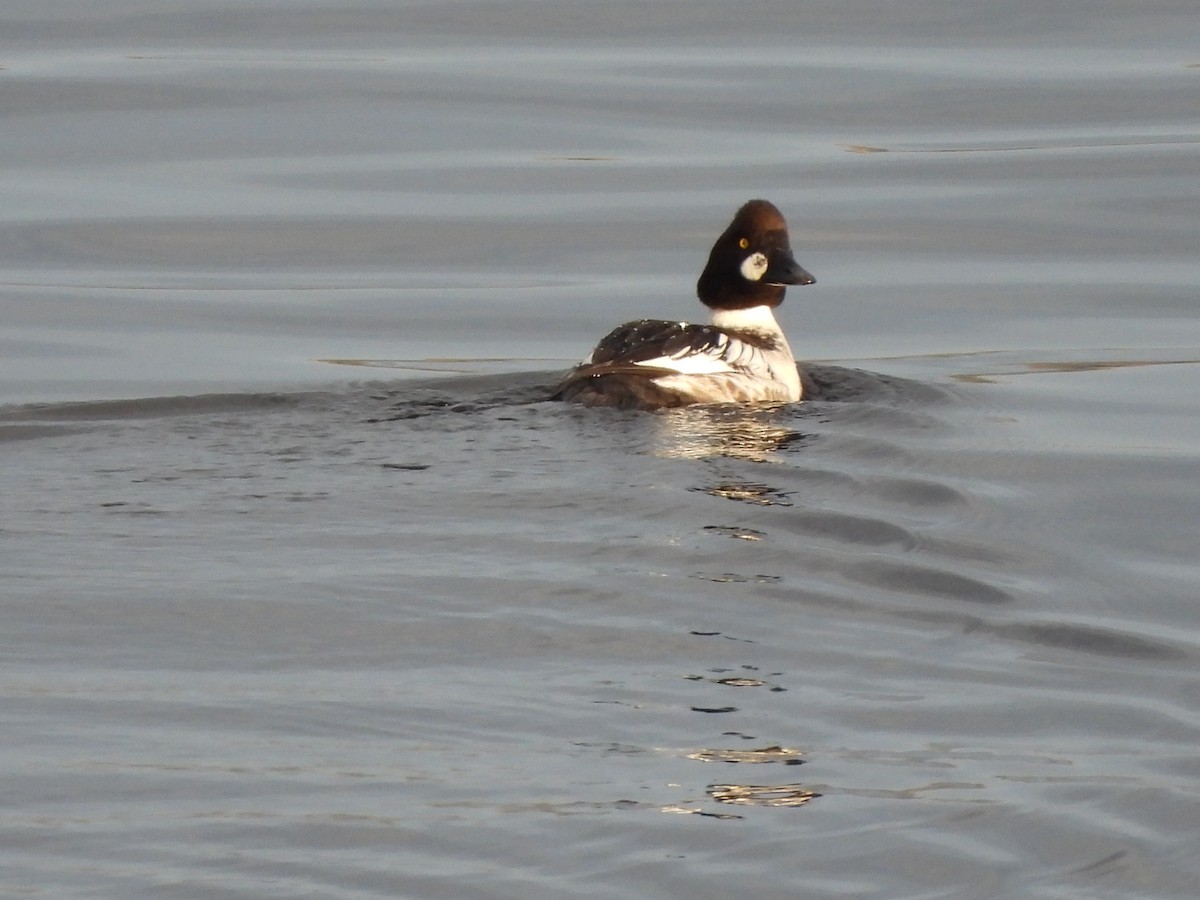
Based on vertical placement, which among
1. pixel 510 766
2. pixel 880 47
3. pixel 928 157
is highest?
pixel 880 47

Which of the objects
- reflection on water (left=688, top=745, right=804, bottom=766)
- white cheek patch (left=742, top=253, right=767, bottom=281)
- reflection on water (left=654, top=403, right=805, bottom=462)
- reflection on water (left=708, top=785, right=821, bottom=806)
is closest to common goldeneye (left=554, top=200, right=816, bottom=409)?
white cheek patch (left=742, top=253, right=767, bottom=281)

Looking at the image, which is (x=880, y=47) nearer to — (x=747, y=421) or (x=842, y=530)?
(x=747, y=421)

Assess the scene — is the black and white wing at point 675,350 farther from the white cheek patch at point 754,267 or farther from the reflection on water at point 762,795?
the reflection on water at point 762,795

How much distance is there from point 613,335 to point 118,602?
4.13m

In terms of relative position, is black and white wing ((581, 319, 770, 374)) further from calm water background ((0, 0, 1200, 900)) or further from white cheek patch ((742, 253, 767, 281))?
white cheek patch ((742, 253, 767, 281))

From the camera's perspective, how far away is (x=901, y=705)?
241 inches

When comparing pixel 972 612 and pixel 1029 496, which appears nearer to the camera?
pixel 972 612

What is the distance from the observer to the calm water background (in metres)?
5.27

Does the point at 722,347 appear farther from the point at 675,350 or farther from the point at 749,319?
the point at 749,319

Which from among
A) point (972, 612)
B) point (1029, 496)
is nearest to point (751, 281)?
point (1029, 496)

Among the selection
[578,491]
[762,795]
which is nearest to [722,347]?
[578,491]

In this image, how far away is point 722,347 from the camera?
34.9ft

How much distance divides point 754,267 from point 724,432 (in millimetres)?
1909

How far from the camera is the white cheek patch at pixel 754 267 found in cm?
1152
